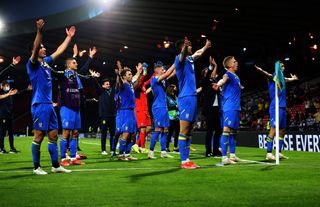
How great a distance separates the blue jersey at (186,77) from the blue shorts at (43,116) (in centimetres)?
223

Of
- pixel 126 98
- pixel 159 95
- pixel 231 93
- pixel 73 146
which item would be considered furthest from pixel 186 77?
pixel 73 146

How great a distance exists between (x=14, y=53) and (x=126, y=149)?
98.1ft

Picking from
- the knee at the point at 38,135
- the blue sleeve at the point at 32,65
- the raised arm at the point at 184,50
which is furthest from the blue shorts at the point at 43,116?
the raised arm at the point at 184,50

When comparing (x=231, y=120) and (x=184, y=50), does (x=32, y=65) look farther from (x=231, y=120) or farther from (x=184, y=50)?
(x=231, y=120)

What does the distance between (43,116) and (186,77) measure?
2.49m

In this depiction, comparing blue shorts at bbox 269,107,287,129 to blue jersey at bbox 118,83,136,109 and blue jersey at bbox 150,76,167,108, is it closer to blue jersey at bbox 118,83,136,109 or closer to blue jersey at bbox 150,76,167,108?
blue jersey at bbox 150,76,167,108

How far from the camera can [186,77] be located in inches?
273

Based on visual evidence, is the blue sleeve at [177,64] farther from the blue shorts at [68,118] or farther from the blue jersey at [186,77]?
the blue shorts at [68,118]

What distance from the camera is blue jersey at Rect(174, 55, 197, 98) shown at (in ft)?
22.6

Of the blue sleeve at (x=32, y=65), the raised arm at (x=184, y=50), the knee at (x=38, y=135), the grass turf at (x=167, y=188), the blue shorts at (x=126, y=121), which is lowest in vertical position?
the grass turf at (x=167, y=188)

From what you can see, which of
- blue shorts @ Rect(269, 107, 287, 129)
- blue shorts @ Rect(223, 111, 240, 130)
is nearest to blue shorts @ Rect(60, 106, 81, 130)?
blue shorts @ Rect(223, 111, 240, 130)

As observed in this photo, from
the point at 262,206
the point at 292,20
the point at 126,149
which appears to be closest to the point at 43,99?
the point at 126,149

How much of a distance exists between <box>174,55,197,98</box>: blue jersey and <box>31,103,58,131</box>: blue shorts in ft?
7.33

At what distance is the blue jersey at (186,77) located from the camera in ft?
22.6
